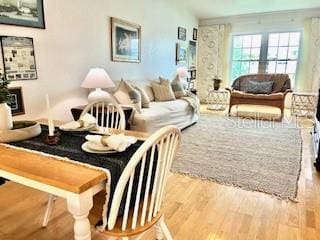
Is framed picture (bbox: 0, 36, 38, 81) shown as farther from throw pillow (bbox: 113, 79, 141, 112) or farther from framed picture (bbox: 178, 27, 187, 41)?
framed picture (bbox: 178, 27, 187, 41)

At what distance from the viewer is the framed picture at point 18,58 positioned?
248 centimetres

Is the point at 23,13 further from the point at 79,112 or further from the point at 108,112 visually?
the point at 108,112

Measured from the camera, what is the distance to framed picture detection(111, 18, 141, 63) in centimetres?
389

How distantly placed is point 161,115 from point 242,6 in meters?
3.77

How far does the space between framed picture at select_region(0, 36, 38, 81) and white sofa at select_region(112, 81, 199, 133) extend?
1.31 metres

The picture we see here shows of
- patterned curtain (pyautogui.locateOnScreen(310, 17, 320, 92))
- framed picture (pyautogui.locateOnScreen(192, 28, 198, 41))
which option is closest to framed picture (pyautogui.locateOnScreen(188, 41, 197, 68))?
framed picture (pyautogui.locateOnScreen(192, 28, 198, 41))

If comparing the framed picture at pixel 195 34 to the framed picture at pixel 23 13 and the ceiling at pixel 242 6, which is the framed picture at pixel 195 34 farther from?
the framed picture at pixel 23 13

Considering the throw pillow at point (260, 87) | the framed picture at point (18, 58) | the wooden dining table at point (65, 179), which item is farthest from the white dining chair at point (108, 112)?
the throw pillow at point (260, 87)

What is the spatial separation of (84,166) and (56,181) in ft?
0.48

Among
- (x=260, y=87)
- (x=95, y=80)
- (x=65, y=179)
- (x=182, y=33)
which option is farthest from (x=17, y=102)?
(x=260, y=87)

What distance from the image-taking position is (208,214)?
191 centimetres

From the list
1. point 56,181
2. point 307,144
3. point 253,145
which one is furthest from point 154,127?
point 56,181

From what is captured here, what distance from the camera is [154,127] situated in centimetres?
347

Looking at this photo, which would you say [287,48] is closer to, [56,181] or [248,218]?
[248,218]
